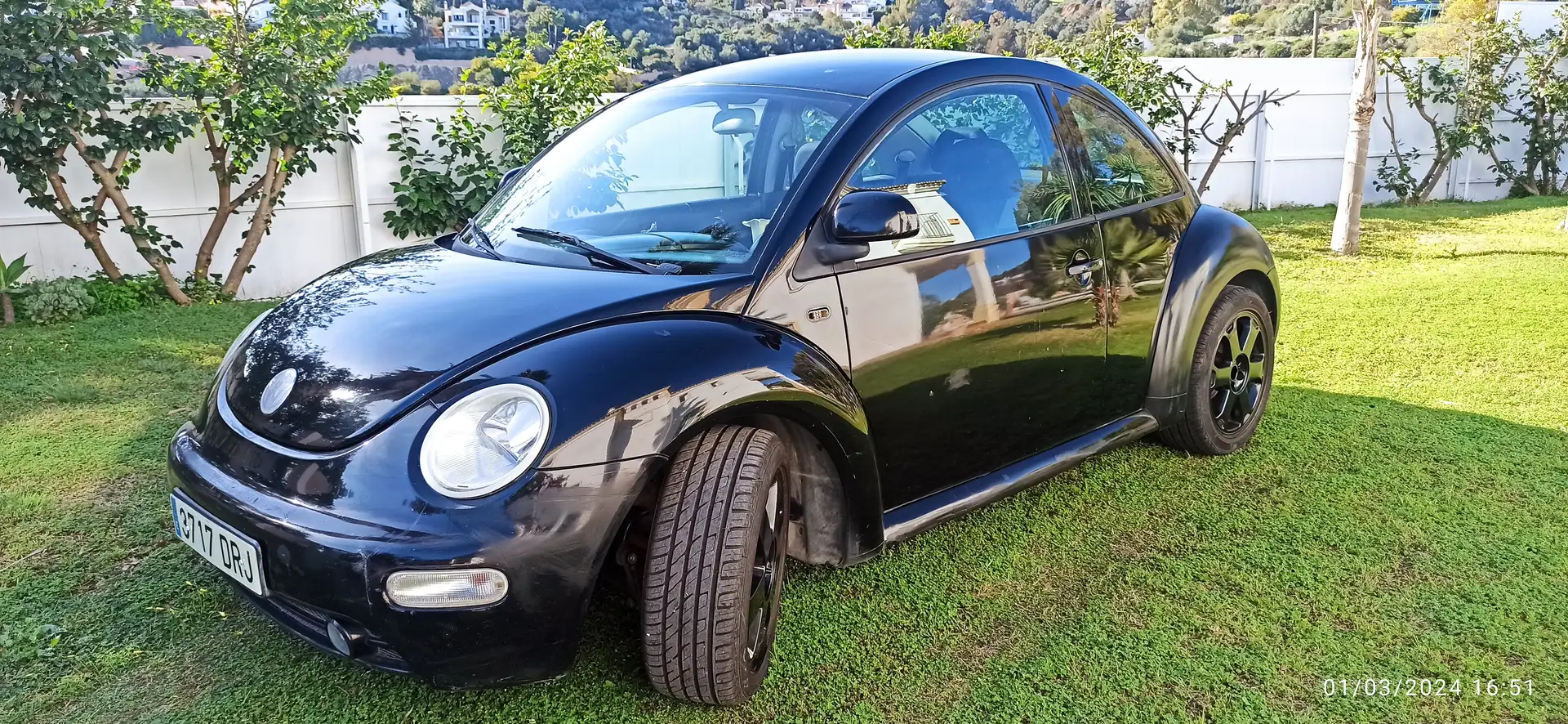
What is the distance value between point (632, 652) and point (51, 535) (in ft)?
6.47

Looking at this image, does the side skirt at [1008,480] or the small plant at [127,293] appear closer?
the side skirt at [1008,480]

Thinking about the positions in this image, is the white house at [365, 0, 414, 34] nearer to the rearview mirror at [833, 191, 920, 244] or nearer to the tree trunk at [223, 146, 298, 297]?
the tree trunk at [223, 146, 298, 297]

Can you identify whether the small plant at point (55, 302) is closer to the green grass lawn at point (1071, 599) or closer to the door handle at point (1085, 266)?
the green grass lawn at point (1071, 599)

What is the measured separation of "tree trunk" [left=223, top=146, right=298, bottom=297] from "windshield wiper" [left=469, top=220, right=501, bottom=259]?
4.64m

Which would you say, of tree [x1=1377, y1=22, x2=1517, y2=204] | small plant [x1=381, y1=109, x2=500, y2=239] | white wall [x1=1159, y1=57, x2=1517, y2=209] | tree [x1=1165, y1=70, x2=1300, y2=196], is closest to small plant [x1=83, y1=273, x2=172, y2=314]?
small plant [x1=381, y1=109, x2=500, y2=239]

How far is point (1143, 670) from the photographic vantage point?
249 cm

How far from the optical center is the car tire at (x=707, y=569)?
7.03ft

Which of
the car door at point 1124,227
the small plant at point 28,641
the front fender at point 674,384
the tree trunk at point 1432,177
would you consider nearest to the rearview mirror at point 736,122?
the front fender at point 674,384

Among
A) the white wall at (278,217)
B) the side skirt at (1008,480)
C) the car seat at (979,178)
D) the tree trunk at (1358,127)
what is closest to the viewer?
the side skirt at (1008,480)

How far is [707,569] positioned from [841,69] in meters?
1.58

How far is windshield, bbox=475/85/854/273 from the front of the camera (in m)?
2.60

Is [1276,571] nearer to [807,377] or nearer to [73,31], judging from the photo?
[807,377]

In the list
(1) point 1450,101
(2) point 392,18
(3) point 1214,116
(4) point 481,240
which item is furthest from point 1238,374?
(1) point 1450,101

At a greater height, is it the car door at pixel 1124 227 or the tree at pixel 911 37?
the tree at pixel 911 37
